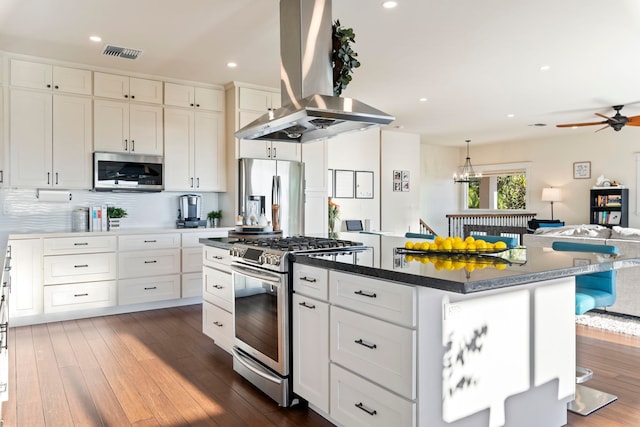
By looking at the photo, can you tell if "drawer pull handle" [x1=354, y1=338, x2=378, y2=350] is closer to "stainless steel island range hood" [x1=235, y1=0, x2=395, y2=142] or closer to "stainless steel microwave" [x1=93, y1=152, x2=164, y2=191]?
"stainless steel island range hood" [x1=235, y1=0, x2=395, y2=142]

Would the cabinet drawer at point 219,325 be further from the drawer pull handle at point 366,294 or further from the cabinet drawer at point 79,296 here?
the cabinet drawer at point 79,296

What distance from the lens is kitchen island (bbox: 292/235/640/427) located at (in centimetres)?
182

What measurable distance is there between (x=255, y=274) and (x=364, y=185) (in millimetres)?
6021

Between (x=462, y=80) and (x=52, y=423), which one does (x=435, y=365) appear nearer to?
(x=52, y=423)

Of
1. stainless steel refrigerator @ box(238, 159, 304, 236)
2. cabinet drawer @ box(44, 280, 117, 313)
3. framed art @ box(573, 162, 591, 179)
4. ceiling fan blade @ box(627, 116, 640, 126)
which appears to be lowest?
cabinet drawer @ box(44, 280, 117, 313)

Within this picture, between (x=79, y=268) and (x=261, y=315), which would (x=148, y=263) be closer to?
(x=79, y=268)

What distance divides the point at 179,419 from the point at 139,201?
3.60 m

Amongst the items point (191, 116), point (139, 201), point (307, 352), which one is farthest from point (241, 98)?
point (307, 352)

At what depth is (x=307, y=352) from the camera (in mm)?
2506

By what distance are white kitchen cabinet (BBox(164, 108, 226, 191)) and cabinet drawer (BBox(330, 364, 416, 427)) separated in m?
3.94

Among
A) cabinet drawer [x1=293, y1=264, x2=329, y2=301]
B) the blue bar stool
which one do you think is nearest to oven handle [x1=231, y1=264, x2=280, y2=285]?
cabinet drawer [x1=293, y1=264, x2=329, y2=301]

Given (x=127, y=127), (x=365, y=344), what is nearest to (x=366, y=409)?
(x=365, y=344)

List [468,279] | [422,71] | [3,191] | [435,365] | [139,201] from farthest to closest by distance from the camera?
[139,201] → [422,71] → [3,191] → [435,365] → [468,279]

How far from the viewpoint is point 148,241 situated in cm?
505
